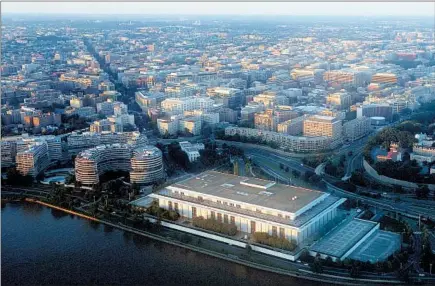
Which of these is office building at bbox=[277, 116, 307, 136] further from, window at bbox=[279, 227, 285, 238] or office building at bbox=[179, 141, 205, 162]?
window at bbox=[279, 227, 285, 238]

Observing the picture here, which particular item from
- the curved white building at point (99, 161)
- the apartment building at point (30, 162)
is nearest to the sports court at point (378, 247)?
the curved white building at point (99, 161)

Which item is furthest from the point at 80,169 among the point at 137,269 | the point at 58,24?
the point at 58,24

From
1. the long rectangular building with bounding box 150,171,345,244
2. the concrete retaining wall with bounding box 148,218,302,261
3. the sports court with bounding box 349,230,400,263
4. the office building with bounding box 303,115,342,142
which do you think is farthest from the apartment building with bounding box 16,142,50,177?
the sports court with bounding box 349,230,400,263

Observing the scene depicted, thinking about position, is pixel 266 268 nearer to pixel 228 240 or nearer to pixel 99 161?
pixel 228 240

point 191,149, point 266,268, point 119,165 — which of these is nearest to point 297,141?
point 191,149

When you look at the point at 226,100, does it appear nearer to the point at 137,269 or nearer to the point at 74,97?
the point at 74,97

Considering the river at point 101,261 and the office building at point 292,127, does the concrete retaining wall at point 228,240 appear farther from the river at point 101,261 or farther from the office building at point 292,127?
the office building at point 292,127
